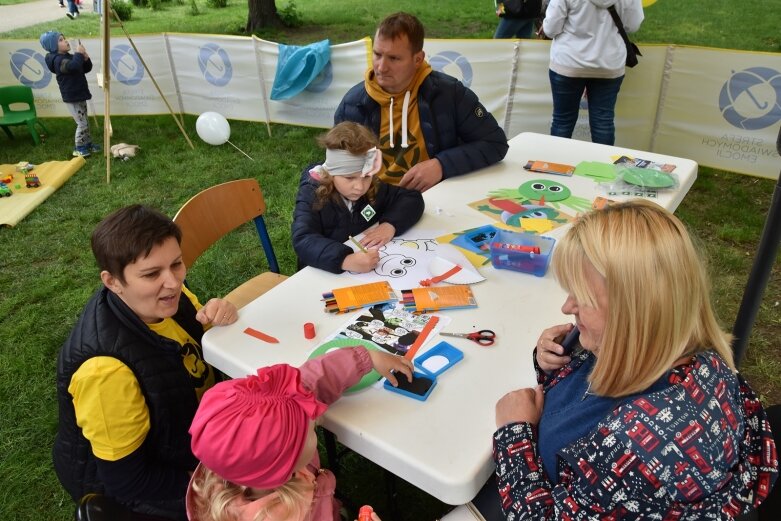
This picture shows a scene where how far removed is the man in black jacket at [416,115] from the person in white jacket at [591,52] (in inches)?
67.2

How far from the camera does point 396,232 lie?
7.39 ft

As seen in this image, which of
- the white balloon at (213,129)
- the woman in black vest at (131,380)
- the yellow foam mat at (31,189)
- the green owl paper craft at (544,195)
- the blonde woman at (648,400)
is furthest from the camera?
the white balloon at (213,129)

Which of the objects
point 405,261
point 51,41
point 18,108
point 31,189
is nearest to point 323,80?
point 51,41

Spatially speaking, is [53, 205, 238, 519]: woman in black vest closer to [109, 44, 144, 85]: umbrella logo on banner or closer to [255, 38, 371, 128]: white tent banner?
[255, 38, 371, 128]: white tent banner

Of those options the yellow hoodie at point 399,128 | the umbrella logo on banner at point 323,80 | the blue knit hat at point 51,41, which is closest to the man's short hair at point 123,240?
the yellow hoodie at point 399,128

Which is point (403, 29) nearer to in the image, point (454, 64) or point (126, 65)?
point (454, 64)

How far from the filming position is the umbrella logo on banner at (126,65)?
6.89 metres

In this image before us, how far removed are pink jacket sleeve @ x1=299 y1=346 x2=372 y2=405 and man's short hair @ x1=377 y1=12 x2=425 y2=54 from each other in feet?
5.92

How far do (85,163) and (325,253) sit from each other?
5.19 metres

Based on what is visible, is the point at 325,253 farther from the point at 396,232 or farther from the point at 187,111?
the point at 187,111

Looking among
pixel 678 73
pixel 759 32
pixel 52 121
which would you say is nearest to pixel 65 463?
pixel 678 73

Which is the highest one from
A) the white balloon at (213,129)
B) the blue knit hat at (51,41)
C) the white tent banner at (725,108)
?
the blue knit hat at (51,41)

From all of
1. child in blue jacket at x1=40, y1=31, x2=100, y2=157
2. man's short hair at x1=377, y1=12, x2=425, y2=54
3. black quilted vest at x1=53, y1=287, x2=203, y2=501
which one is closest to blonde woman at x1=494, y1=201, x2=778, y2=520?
black quilted vest at x1=53, y1=287, x2=203, y2=501

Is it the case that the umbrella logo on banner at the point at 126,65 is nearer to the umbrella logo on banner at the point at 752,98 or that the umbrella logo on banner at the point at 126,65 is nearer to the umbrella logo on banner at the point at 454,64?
the umbrella logo on banner at the point at 454,64
